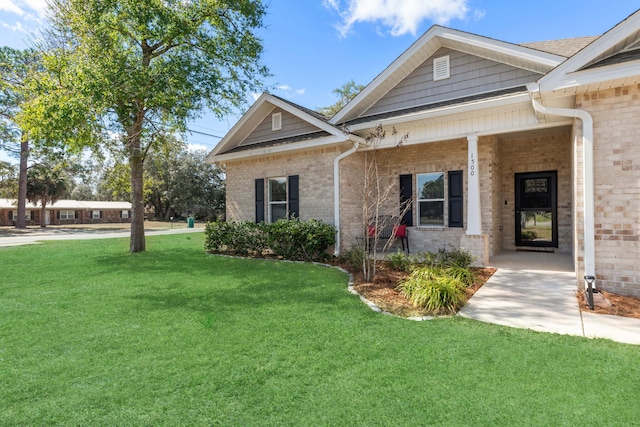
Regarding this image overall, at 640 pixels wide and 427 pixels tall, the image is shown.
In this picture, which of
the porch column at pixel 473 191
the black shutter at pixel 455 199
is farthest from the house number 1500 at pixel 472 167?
the black shutter at pixel 455 199

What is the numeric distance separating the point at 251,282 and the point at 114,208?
175 feet

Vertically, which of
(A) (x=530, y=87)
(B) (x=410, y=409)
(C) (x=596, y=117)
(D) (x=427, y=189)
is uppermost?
(A) (x=530, y=87)

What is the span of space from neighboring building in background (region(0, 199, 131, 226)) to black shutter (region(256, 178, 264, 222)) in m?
40.4

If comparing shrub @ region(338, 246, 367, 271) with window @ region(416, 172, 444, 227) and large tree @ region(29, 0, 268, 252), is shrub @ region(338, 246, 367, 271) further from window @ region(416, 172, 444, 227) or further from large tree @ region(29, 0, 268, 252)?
large tree @ region(29, 0, 268, 252)

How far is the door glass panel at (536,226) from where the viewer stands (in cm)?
1009

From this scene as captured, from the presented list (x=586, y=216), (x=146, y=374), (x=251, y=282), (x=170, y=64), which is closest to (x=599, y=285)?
(x=586, y=216)

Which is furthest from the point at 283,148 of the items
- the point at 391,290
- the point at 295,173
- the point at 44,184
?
the point at 44,184

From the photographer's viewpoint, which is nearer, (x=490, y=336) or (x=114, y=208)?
(x=490, y=336)

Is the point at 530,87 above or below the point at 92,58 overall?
below

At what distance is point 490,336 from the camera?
151 inches

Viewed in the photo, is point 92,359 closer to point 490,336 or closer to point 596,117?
point 490,336

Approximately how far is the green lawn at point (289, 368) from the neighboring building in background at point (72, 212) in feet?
151

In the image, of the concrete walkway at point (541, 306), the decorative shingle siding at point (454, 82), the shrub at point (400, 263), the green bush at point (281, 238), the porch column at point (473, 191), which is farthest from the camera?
the green bush at point (281, 238)

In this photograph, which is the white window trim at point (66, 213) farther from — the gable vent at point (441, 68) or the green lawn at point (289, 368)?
the gable vent at point (441, 68)
